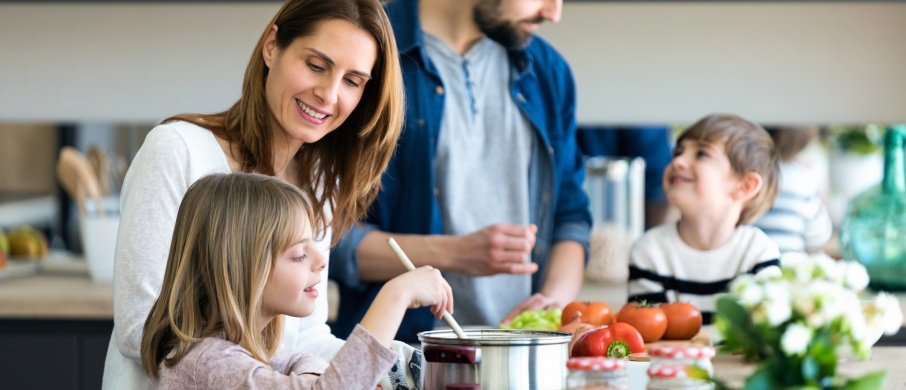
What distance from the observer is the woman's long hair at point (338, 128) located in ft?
4.91

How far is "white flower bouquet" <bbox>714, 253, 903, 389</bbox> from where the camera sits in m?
0.95

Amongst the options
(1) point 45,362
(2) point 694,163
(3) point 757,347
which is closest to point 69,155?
(1) point 45,362

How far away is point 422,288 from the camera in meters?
1.23

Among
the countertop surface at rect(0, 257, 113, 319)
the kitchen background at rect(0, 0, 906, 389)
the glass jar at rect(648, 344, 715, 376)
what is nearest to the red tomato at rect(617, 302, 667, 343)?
the glass jar at rect(648, 344, 715, 376)

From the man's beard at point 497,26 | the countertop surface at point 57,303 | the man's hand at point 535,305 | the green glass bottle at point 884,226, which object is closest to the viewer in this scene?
the man's hand at point 535,305

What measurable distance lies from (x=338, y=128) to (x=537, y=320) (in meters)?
0.48

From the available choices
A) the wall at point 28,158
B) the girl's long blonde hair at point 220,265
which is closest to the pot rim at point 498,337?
the girl's long blonde hair at point 220,265

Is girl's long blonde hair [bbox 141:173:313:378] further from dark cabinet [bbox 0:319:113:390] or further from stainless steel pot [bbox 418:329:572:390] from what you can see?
dark cabinet [bbox 0:319:113:390]

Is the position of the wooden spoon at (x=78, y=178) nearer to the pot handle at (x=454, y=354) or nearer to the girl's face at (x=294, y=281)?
the girl's face at (x=294, y=281)

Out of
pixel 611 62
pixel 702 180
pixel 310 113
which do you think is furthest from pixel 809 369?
pixel 611 62

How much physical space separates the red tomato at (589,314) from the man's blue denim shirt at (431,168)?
0.61 metres

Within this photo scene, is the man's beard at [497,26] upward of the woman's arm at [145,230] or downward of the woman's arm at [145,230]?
upward

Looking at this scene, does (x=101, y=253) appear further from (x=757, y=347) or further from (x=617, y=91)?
(x=757, y=347)

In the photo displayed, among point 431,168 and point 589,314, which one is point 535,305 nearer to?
point 589,314
